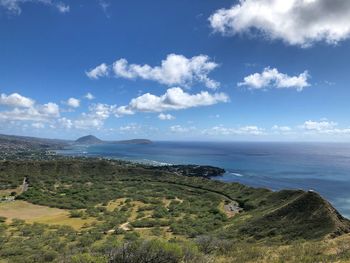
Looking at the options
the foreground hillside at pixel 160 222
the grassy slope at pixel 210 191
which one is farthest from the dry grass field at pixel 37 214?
the grassy slope at pixel 210 191

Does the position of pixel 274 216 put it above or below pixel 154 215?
above

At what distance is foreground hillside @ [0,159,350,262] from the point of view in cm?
2142

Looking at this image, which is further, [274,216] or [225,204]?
[225,204]

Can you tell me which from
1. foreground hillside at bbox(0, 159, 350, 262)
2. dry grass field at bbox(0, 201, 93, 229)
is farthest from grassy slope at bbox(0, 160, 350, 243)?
dry grass field at bbox(0, 201, 93, 229)

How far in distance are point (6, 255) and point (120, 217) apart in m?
22.7

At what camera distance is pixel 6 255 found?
1118 inches

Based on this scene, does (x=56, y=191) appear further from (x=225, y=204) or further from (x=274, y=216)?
(x=274, y=216)

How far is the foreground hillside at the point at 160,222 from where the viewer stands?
70.3 ft

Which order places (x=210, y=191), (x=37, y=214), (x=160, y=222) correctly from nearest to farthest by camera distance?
1. (x=160, y=222)
2. (x=37, y=214)
3. (x=210, y=191)

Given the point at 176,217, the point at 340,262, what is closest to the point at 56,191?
the point at 176,217

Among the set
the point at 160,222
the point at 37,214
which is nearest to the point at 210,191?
the point at 160,222

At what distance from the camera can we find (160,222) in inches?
1818

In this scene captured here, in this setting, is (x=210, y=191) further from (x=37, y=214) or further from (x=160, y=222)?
(x=37, y=214)

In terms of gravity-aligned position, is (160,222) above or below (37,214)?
above
